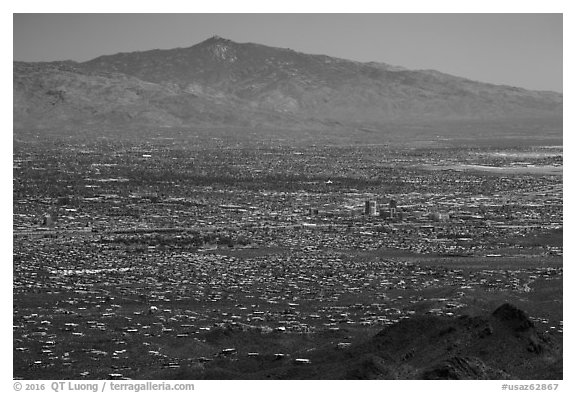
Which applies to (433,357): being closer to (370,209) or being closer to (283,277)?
(283,277)

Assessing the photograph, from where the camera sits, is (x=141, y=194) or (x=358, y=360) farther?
(x=141, y=194)

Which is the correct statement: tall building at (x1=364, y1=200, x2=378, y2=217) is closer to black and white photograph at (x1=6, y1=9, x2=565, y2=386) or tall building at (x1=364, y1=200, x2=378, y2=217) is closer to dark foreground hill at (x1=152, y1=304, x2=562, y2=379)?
black and white photograph at (x1=6, y1=9, x2=565, y2=386)

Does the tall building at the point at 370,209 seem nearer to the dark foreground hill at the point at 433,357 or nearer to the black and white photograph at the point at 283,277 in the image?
the black and white photograph at the point at 283,277

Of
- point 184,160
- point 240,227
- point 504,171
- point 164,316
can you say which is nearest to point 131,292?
point 164,316

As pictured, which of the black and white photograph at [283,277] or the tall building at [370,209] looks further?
the tall building at [370,209]

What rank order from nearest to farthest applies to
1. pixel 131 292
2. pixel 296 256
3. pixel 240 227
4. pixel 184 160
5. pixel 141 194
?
pixel 131 292, pixel 296 256, pixel 240 227, pixel 141 194, pixel 184 160

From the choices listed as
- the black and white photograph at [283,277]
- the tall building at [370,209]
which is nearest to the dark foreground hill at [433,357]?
the black and white photograph at [283,277]

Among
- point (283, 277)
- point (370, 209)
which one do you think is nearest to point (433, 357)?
point (283, 277)

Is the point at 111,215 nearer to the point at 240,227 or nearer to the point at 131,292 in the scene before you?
the point at 240,227

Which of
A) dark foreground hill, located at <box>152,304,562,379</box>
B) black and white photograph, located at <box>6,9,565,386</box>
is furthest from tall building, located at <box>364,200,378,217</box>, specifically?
dark foreground hill, located at <box>152,304,562,379</box>
